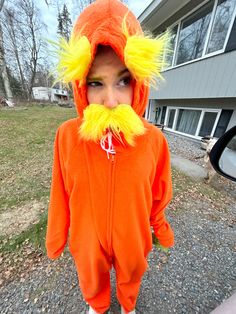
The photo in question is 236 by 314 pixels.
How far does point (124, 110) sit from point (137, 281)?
121 centimetres

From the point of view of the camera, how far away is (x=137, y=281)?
1.24 m

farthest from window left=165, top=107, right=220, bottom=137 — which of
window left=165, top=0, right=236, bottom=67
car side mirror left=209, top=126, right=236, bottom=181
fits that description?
car side mirror left=209, top=126, right=236, bottom=181

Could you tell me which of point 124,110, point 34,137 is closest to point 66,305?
point 124,110

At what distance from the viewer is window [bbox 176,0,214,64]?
5505 millimetres

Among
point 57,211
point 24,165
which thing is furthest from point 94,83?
point 24,165

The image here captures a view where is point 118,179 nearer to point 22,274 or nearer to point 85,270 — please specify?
point 85,270

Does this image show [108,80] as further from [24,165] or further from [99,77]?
[24,165]

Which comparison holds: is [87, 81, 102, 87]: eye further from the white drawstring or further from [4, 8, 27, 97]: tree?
[4, 8, 27, 97]: tree

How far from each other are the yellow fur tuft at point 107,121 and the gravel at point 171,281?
5.30ft

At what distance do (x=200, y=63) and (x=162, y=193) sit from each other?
618 centimetres

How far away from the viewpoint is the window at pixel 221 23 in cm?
465

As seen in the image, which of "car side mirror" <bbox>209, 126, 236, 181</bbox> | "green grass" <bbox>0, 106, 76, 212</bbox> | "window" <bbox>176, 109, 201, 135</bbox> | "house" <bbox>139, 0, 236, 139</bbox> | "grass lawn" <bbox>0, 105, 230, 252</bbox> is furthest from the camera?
"window" <bbox>176, 109, 201, 135</bbox>

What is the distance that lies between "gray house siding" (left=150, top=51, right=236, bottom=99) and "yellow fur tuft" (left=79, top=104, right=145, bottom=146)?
11.6ft

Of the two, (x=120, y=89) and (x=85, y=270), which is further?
(x=85, y=270)
